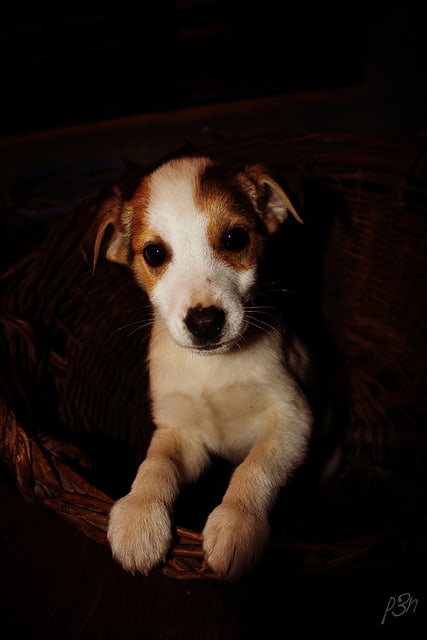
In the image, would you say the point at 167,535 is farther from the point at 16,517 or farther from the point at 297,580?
the point at 16,517

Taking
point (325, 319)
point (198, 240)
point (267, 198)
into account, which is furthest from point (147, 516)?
Answer: point (325, 319)

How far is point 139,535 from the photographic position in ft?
4.14

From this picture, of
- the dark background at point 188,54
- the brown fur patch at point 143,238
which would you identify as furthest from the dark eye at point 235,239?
the dark background at point 188,54

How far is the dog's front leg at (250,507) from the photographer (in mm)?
1193

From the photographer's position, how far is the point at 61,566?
2.00 meters

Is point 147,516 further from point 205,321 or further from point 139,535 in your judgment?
point 205,321

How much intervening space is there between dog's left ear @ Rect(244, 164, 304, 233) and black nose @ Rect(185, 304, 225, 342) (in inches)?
23.3

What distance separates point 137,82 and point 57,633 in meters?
3.61

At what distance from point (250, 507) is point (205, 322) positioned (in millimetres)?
553

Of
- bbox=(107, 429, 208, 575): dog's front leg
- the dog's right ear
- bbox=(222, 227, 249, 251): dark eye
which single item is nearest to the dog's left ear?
bbox=(222, 227, 249, 251): dark eye

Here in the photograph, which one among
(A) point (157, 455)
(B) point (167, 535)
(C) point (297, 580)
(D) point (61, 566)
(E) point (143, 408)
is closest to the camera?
(C) point (297, 580)

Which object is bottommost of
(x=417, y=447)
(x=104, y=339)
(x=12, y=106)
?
(x=417, y=447)

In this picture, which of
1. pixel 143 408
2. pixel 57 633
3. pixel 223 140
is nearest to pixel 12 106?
pixel 223 140

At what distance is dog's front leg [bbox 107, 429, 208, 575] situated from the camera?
1.25m
